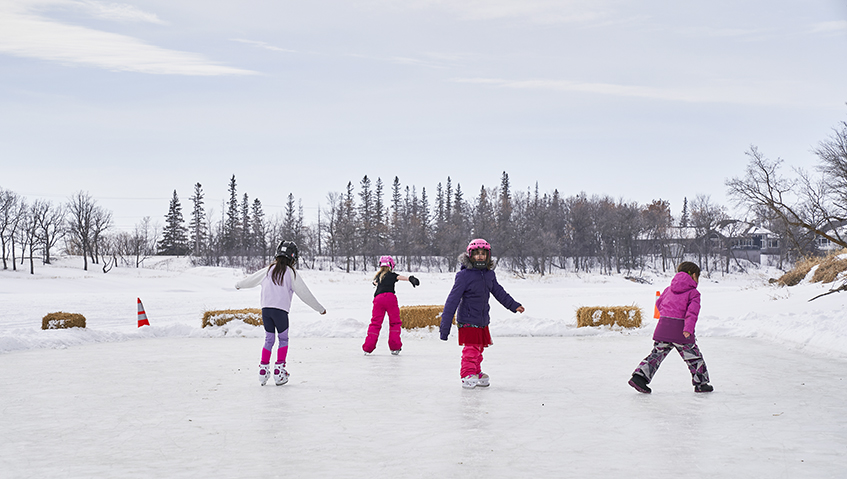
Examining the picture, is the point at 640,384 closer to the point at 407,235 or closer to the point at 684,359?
the point at 684,359

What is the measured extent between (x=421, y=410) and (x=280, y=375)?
234 cm

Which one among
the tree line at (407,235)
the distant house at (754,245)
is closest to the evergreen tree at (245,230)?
the tree line at (407,235)

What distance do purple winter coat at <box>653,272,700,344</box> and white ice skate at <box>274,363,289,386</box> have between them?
4.51 metres

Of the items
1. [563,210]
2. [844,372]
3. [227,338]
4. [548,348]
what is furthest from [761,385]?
[563,210]

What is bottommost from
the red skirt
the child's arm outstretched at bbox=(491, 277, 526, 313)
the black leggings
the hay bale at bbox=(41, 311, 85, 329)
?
the hay bale at bbox=(41, 311, 85, 329)

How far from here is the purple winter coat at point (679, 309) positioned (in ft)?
24.8

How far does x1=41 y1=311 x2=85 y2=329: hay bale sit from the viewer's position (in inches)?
570

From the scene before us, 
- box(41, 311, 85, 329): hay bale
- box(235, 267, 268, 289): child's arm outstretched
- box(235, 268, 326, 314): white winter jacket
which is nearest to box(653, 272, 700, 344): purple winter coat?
box(235, 268, 326, 314): white winter jacket

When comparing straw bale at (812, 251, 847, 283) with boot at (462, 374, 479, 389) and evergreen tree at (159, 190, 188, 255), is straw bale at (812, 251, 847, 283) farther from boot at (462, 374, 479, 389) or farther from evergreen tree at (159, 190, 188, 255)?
evergreen tree at (159, 190, 188, 255)

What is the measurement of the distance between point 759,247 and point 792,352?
92672mm

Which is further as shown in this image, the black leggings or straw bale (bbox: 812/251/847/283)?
straw bale (bbox: 812/251/847/283)

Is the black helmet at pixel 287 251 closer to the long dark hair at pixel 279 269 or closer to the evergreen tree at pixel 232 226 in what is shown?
the long dark hair at pixel 279 269

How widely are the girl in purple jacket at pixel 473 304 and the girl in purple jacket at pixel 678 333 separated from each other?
1.63 metres

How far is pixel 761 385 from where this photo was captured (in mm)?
8266
